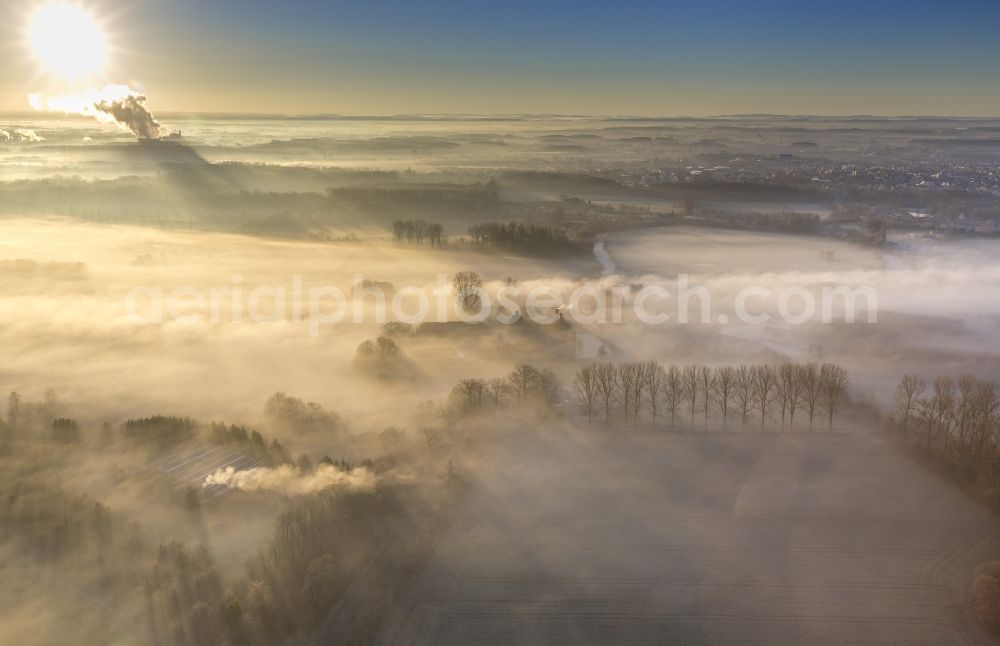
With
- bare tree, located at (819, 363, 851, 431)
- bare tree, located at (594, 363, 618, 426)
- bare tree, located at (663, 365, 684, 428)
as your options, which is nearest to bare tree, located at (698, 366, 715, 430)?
bare tree, located at (663, 365, 684, 428)

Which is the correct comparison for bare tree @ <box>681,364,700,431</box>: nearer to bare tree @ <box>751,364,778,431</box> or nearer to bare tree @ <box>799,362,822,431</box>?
bare tree @ <box>751,364,778,431</box>

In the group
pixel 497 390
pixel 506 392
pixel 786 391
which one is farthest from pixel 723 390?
pixel 497 390

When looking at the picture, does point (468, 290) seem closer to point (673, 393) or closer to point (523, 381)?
point (523, 381)

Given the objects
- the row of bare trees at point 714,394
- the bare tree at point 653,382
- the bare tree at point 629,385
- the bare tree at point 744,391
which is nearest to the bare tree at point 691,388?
the row of bare trees at point 714,394

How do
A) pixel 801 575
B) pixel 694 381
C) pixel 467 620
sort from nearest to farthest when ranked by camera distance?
pixel 467 620 → pixel 801 575 → pixel 694 381

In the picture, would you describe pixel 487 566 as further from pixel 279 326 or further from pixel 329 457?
pixel 279 326

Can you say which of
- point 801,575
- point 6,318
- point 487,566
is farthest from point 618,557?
point 6,318
